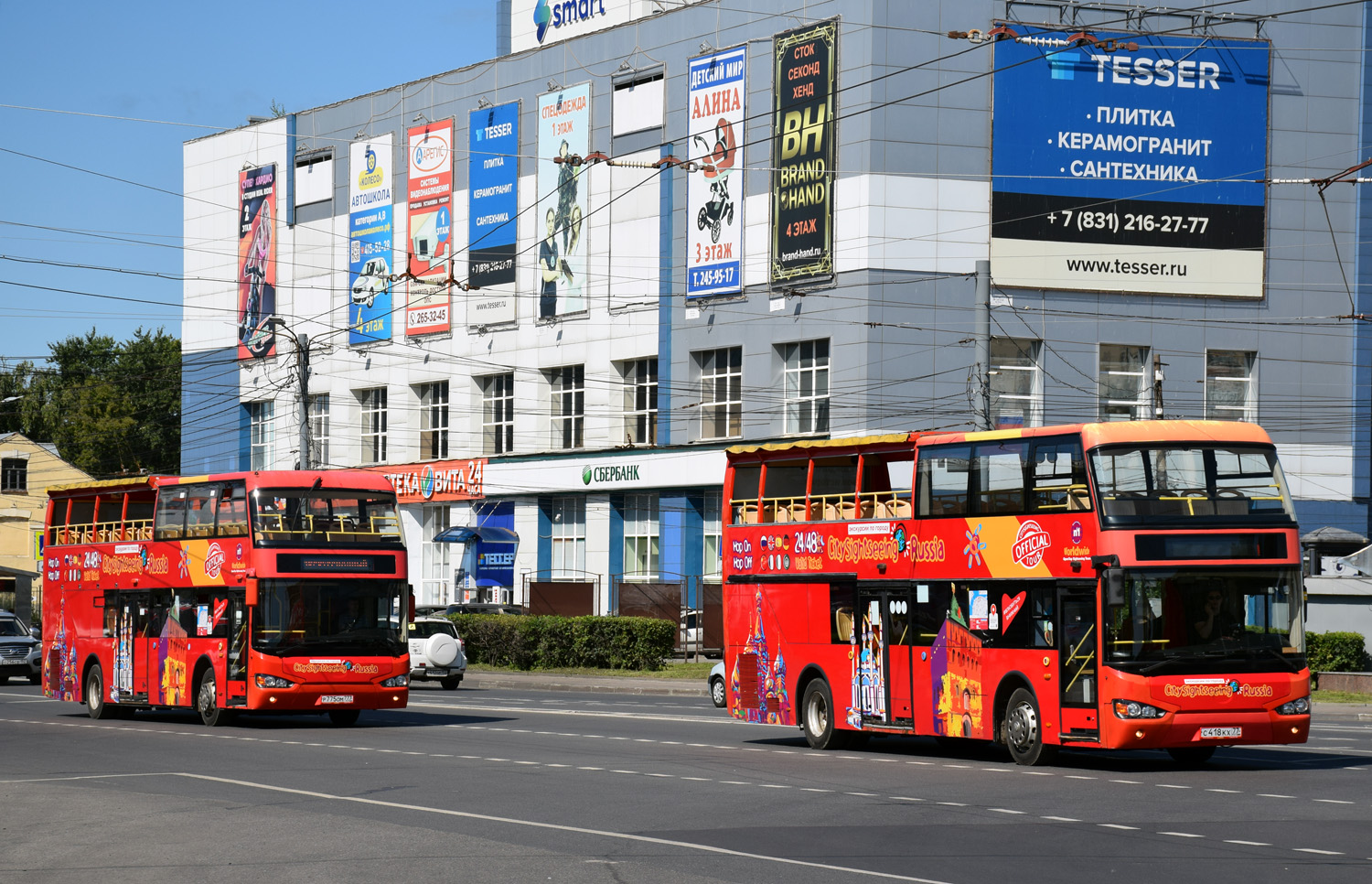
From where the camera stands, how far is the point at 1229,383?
181 feet

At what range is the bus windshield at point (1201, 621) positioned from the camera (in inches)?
722

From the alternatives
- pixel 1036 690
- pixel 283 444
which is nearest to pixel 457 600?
pixel 283 444

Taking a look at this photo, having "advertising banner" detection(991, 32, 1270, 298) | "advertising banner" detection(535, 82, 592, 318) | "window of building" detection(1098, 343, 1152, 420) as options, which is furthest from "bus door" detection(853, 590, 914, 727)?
"advertising banner" detection(535, 82, 592, 318)

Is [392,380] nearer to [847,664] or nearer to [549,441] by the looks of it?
[549,441]

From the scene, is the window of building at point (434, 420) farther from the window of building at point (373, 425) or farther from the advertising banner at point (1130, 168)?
the advertising banner at point (1130, 168)

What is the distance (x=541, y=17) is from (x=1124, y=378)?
27.3 m

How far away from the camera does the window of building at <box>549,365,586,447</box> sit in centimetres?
6450

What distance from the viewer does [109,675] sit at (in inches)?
1177

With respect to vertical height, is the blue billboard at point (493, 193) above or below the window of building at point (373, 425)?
above

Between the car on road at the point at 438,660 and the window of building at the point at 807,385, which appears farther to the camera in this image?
the window of building at the point at 807,385

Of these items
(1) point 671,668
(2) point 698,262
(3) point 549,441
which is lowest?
(1) point 671,668

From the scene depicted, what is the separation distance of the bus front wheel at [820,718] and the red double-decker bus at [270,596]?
6595 mm

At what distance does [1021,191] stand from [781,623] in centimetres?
3256

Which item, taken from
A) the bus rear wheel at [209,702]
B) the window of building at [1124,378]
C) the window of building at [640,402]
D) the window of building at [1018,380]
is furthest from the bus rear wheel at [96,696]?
the window of building at [1124,378]
